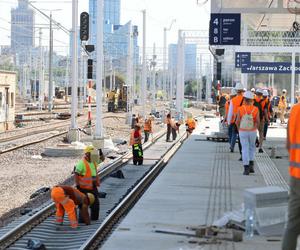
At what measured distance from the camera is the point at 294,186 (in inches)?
255

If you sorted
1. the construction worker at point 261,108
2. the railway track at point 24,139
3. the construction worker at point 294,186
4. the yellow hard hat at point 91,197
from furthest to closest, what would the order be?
1. the railway track at point 24,139
2. the construction worker at point 261,108
3. the yellow hard hat at point 91,197
4. the construction worker at point 294,186

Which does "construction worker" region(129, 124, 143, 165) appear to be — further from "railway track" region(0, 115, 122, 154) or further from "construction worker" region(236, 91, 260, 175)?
"railway track" region(0, 115, 122, 154)

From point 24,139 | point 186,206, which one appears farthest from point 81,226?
point 24,139

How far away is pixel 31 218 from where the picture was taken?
11953 millimetres

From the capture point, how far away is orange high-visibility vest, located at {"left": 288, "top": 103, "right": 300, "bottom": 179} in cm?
650

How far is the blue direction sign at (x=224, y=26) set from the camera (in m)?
21.8

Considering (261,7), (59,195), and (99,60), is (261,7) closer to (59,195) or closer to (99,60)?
(99,60)

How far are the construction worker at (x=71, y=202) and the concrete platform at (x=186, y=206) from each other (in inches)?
32.3

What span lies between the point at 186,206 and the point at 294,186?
517 cm

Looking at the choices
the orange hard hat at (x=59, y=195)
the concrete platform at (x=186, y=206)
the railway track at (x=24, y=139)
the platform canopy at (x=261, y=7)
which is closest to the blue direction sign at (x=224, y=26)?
the platform canopy at (x=261, y=7)

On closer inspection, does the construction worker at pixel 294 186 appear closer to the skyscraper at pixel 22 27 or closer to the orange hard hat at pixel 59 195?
the orange hard hat at pixel 59 195

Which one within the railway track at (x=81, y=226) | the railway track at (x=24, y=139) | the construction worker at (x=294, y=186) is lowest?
the railway track at (x=24, y=139)

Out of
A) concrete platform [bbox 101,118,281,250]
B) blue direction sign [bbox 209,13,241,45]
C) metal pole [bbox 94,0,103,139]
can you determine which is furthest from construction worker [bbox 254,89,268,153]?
metal pole [bbox 94,0,103,139]

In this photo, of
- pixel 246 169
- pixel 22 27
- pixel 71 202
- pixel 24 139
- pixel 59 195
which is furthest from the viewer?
pixel 22 27
